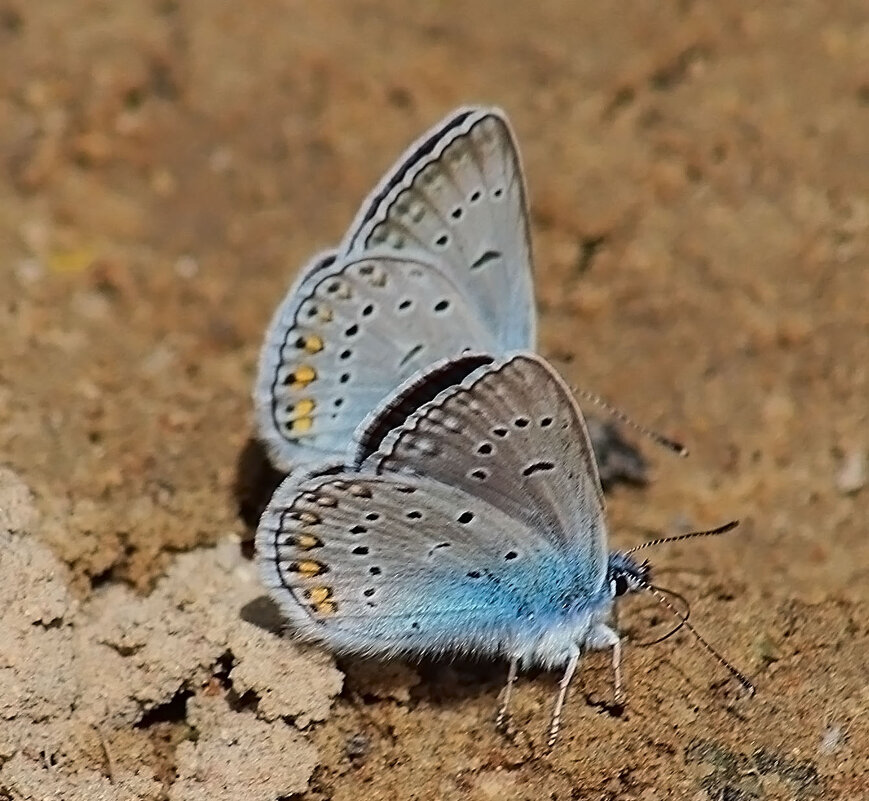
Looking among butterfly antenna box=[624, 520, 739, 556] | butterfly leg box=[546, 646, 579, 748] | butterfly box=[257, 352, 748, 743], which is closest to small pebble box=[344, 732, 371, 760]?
butterfly box=[257, 352, 748, 743]

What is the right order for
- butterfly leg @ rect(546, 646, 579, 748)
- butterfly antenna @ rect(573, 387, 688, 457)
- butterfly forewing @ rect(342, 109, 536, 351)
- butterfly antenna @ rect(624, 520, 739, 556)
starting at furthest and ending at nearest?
butterfly antenna @ rect(573, 387, 688, 457)
butterfly forewing @ rect(342, 109, 536, 351)
butterfly antenna @ rect(624, 520, 739, 556)
butterfly leg @ rect(546, 646, 579, 748)

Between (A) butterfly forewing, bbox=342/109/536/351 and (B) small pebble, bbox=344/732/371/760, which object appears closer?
(B) small pebble, bbox=344/732/371/760

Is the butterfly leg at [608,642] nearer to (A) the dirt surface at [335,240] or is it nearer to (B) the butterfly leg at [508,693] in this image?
(A) the dirt surface at [335,240]

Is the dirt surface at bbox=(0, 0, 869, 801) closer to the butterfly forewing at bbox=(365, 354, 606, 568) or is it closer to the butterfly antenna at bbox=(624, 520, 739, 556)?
the butterfly antenna at bbox=(624, 520, 739, 556)

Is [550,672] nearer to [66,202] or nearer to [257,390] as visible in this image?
[257,390]

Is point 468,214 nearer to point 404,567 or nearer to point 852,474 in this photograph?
point 404,567

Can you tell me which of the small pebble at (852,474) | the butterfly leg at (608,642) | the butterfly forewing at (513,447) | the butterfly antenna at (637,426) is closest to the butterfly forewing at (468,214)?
the butterfly antenna at (637,426)

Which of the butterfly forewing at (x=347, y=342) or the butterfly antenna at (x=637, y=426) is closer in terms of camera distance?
the butterfly forewing at (x=347, y=342)

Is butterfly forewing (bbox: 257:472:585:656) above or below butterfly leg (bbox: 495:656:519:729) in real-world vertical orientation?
above

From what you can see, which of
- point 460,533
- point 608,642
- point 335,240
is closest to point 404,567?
point 460,533
